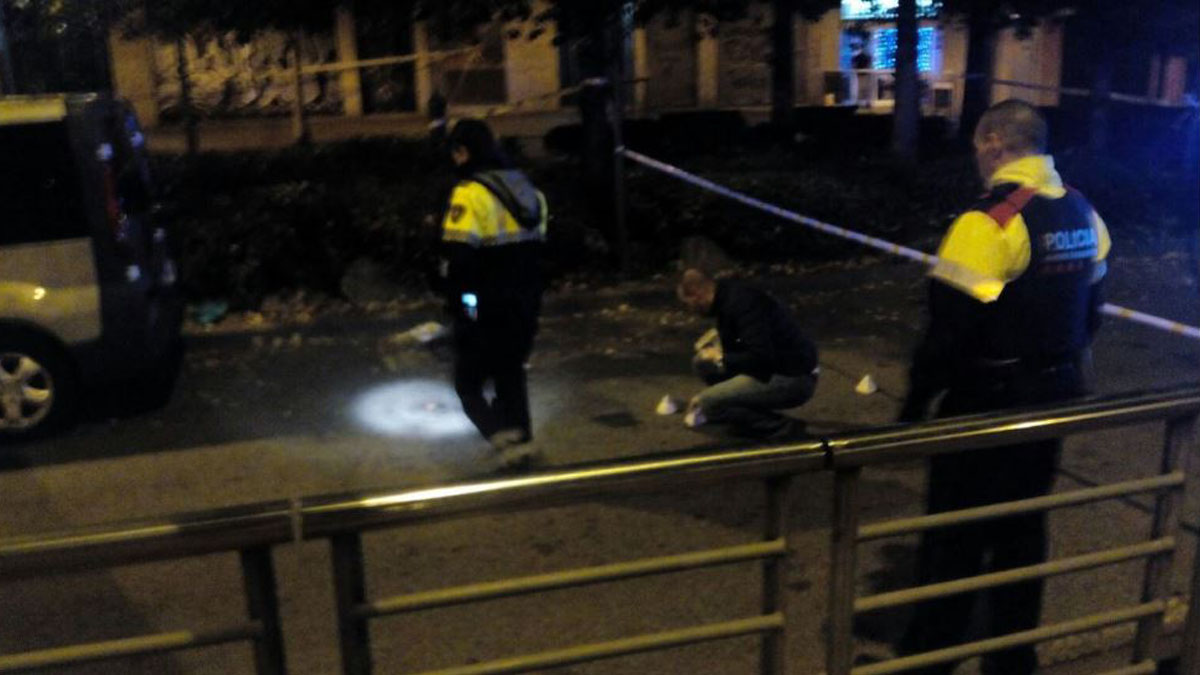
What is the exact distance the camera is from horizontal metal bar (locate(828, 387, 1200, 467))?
238cm

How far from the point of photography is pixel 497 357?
5.27 meters

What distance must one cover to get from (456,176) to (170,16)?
258 inches

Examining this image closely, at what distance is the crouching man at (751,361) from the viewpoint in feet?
18.4

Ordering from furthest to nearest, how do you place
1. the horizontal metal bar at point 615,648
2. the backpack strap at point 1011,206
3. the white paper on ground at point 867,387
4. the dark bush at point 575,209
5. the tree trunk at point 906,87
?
the tree trunk at point 906,87 < the dark bush at point 575,209 < the white paper on ground at point 867,387 < the backpack strap at point 1011,206 < the horizontal metal bar at point 615,648

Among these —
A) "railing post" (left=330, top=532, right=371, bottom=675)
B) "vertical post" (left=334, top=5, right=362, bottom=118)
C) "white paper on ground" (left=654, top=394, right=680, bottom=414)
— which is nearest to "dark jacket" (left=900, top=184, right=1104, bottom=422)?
"railing post" (left=330, top=532, right=371, bottom=675)

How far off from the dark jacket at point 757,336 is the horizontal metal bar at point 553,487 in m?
3.30

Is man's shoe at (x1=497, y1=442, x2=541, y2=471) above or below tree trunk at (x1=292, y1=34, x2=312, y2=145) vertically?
below

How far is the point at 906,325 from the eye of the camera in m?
8.51

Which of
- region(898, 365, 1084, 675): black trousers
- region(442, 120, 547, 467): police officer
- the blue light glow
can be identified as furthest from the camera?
the blue light glow

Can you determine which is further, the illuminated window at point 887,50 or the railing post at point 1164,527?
the illuminated window at point 887,50

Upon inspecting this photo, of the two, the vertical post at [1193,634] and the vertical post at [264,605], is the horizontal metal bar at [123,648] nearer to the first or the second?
the vertical post at [264,605]

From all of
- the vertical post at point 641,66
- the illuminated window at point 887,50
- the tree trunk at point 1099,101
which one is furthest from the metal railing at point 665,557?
the vertical post at point 641,66

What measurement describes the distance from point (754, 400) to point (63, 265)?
3706mm

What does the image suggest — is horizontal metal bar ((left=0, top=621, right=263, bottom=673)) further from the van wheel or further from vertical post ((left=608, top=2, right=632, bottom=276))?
vertical post ((left=608, top=2, right=632, bottom=276))
